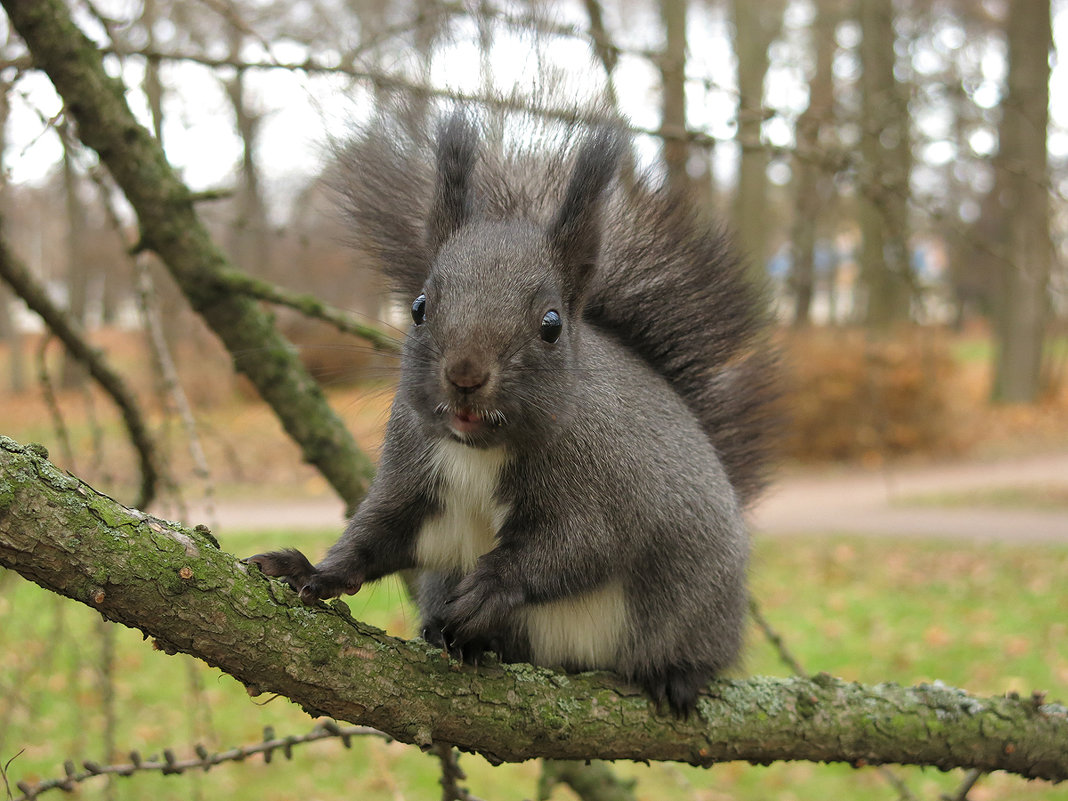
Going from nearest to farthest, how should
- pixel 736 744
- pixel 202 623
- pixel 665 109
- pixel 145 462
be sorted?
pixel 202 623, pixel 736 744, pixel 145 462, pixel 665 109

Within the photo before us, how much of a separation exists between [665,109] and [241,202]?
6.59 meters

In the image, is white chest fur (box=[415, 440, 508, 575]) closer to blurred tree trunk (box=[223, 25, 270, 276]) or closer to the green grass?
the green grass

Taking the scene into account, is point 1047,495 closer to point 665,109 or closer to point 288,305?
point 665,109

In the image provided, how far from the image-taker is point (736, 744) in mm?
2217

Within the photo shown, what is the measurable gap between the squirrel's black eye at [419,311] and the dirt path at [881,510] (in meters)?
7.98

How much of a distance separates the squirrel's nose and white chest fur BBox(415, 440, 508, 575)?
8.5 inches

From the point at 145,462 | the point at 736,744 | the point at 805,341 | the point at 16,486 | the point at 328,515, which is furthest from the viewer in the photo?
the point at 805,341

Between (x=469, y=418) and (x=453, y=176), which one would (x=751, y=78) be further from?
(x=469, y=418)

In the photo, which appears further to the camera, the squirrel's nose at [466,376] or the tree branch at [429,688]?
the squirrel's nose at [466,376]

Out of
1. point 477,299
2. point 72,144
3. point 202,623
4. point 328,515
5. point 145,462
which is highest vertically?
point 72,144

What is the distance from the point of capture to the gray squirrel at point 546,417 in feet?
6.57

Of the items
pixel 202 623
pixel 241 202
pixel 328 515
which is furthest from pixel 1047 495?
pixel 202 623

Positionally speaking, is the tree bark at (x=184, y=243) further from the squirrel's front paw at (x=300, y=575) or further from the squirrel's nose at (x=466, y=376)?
the squirrel's nose at (x=466, y=376)

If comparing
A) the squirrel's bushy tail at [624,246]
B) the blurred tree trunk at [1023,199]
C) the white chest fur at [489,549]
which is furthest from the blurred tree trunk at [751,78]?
the white chest fur at [489,549]
